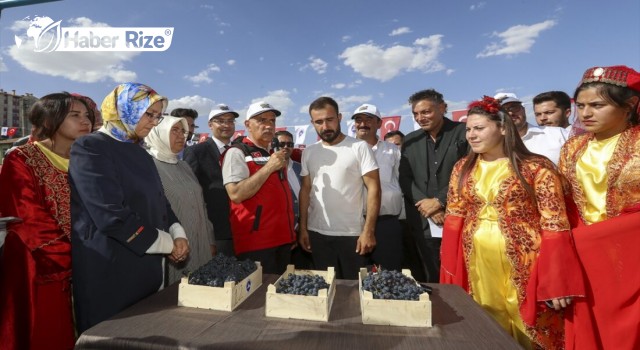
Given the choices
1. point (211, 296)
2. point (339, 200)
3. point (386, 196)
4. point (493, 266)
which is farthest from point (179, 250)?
point (386, 196)

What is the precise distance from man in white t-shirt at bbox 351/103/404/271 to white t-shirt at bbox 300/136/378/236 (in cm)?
45

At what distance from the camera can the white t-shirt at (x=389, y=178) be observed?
3.47 meters

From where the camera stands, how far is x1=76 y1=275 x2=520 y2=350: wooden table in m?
1.23

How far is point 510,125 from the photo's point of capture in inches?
88.7

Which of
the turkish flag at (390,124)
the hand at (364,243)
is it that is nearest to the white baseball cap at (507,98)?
the hand at (364,243)

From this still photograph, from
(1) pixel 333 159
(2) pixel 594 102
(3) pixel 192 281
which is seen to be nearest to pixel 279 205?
(1) pixel 333 159

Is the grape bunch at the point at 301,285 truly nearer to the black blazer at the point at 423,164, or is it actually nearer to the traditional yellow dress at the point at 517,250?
the traditional yellow dress at the point at 517,250

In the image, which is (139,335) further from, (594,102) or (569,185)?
(594,102)

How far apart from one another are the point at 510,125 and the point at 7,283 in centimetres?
348

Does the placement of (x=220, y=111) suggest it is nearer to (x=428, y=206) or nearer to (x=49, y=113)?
(x=49, y=113)

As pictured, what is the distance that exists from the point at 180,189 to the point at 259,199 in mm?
630

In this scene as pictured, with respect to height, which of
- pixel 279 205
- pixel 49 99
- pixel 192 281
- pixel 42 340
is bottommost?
pixel 42 340

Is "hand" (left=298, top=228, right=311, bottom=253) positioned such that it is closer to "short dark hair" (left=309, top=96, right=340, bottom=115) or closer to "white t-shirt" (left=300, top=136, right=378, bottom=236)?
"white t-shirt" (left=300, top=136, right=378, bottom=236)

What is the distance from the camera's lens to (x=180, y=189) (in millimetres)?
2611
